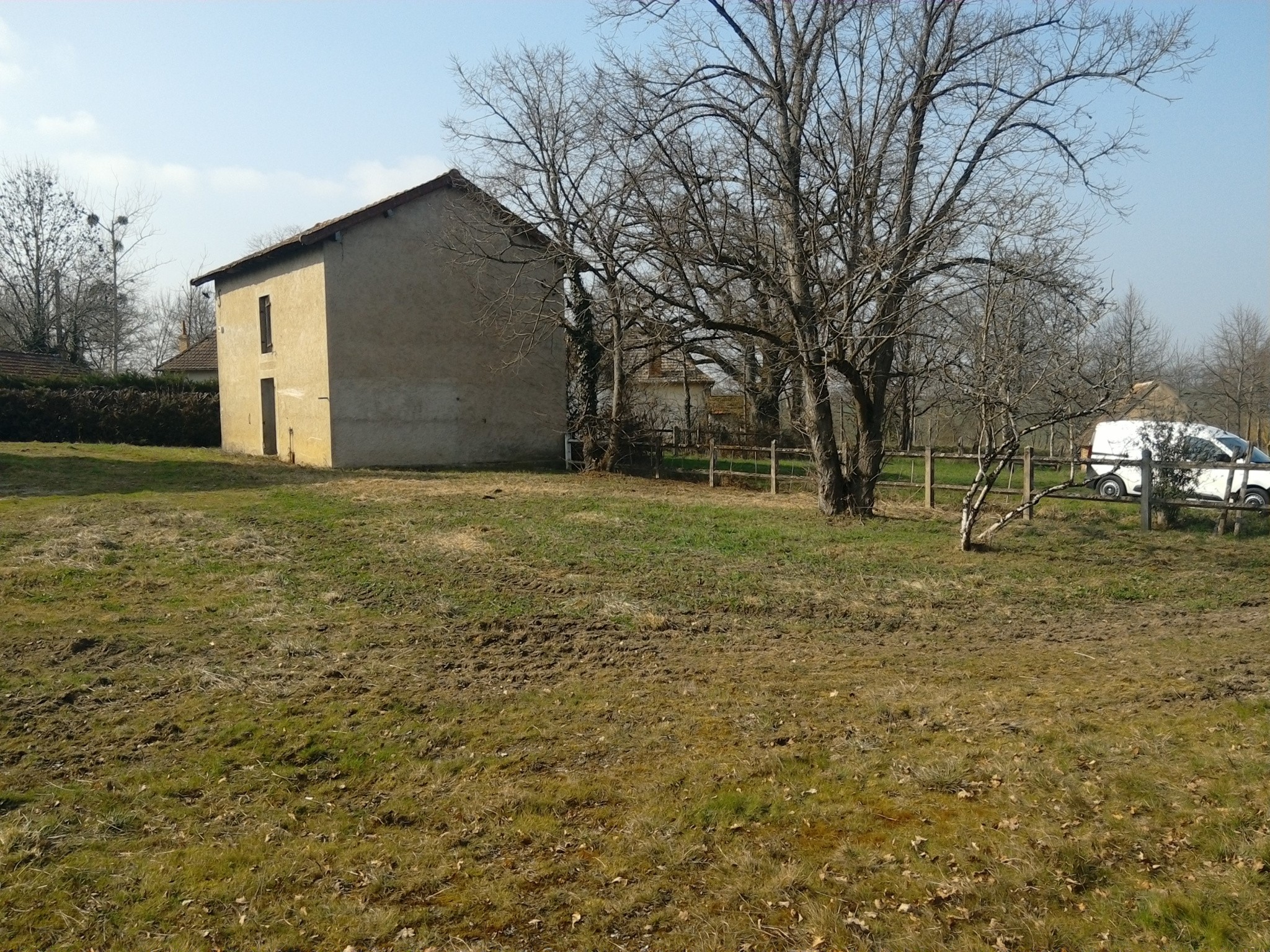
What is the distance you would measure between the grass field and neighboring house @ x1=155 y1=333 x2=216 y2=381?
28.1 metres

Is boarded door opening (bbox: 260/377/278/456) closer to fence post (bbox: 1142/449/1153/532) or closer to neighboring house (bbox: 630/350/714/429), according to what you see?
neighboring house (bbox: 630/350/714/429)

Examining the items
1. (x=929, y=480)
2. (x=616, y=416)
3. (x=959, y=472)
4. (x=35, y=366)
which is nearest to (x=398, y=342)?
(x=616, y=416)

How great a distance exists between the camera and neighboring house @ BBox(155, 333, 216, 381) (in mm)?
36406

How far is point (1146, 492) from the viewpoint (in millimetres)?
13750

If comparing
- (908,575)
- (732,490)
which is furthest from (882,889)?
(732,490)

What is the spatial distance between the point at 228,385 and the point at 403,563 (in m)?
19.9

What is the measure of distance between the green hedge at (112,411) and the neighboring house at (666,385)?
14.9 m

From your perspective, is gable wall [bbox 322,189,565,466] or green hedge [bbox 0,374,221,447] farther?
green hedge [bbox 0,374,221,447]

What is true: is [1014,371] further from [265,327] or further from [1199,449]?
[265,327]

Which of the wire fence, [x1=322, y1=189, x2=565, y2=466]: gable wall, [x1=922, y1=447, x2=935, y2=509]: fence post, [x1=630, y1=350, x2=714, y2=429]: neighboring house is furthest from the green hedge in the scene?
[x1=922, y1=447, x2=935, y2=509]: fence post

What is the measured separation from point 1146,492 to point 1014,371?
482cm

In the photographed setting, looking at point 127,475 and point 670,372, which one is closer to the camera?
point 127,475

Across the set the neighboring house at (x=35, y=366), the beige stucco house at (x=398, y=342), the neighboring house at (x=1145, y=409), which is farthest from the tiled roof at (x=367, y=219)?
the neighboring house at (x=1145, y=409)

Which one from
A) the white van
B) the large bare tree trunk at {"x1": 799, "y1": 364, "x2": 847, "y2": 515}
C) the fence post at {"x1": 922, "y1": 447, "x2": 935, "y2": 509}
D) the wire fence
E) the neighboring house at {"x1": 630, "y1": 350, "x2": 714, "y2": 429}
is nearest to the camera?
the wire fence
